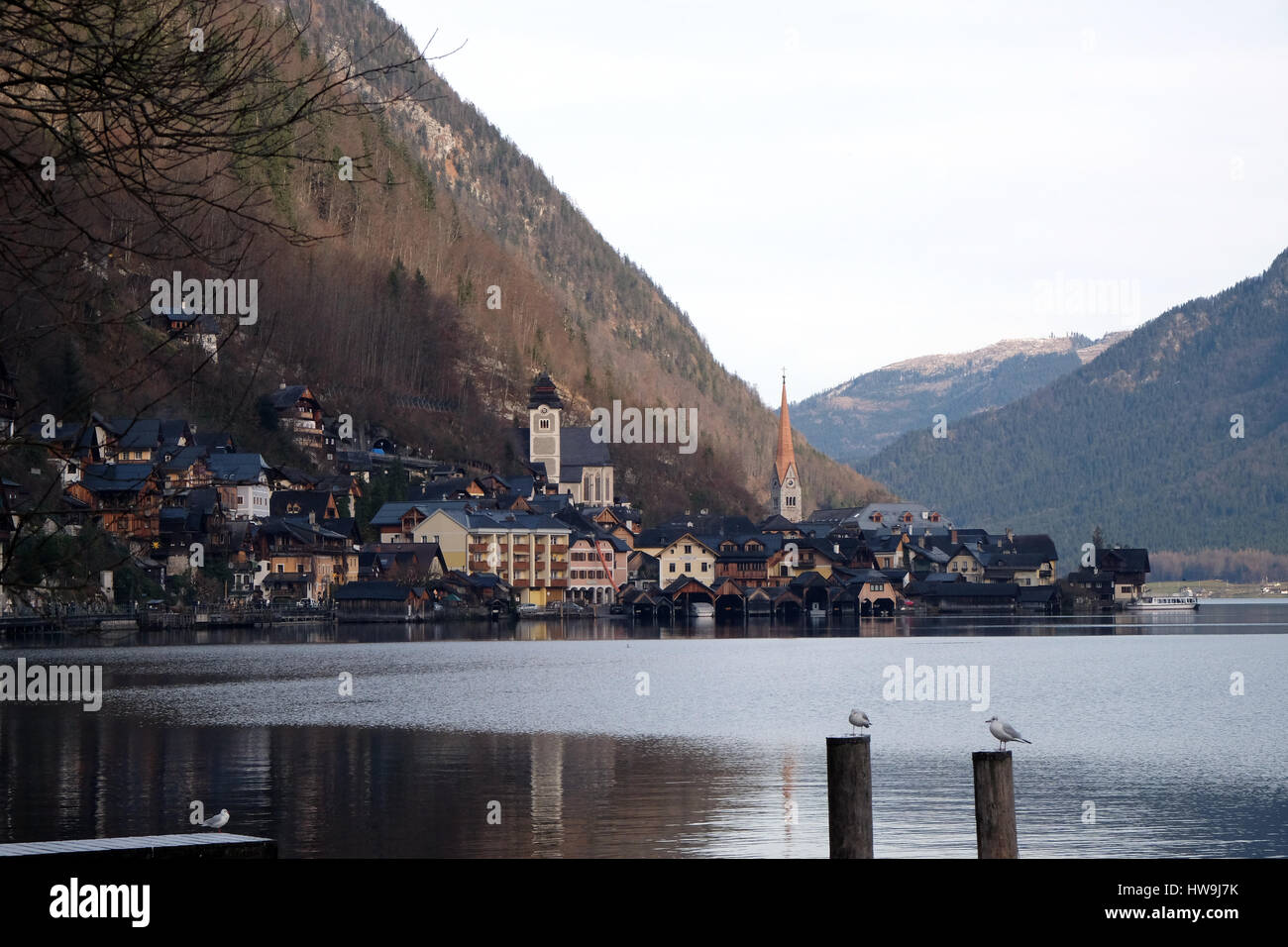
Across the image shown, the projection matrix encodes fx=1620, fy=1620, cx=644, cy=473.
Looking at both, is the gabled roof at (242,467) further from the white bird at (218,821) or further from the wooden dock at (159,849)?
the wooden dock at (159,849)

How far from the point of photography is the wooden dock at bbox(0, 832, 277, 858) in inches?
472

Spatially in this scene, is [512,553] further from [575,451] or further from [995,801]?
[995,801]

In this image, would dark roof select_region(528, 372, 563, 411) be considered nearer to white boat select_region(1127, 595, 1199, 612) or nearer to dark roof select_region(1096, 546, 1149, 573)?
dark roof select_region(1096, 546, 1149, 573)

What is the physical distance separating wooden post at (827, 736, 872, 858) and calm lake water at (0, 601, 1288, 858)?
9893 millimetres

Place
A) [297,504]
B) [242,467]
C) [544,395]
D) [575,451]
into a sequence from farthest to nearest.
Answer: [575,451]
[544,395]
[297,504]
[242,467]

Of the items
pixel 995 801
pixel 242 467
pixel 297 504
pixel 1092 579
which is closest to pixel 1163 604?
pixel 1092 579

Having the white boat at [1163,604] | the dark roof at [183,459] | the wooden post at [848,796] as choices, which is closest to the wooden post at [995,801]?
the wooden post at [848,796]

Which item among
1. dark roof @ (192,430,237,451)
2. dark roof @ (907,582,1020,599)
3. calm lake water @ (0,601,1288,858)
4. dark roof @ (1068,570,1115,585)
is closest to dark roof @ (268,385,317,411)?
dark roof @ (192,430,237,451)

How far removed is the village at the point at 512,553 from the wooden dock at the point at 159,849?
84.4m

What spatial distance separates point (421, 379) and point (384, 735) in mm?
139363

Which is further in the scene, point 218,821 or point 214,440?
point 214,440

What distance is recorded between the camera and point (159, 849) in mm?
12180

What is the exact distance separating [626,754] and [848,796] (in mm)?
25292
